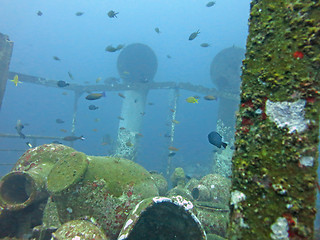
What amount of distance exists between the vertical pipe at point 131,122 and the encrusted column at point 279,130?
522 inches

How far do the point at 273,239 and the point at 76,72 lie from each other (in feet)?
623

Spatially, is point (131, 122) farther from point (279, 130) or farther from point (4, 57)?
point (279, 130)

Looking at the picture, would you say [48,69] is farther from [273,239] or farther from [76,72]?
[273,239]

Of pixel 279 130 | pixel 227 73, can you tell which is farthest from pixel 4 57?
pixel 227 73

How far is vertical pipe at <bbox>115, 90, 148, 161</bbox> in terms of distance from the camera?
14.4 metres

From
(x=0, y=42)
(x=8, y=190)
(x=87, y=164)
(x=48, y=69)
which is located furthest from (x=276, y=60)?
(x=48, y=69)

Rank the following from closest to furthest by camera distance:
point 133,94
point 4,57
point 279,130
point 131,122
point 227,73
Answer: point 279,130
point 4,57
point 131,122
point 133,94
point 227,73

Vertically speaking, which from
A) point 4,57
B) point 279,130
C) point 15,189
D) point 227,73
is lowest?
point 15,189

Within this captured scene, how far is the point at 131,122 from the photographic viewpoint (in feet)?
51.1

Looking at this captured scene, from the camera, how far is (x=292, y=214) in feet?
3.70

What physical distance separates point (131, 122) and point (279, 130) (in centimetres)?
1460

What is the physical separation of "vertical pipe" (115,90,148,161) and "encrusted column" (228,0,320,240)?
13.3m

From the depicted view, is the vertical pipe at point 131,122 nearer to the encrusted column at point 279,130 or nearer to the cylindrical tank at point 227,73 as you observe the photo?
the cylindrical tank at point 227,73

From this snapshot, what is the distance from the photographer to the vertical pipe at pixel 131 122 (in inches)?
568
